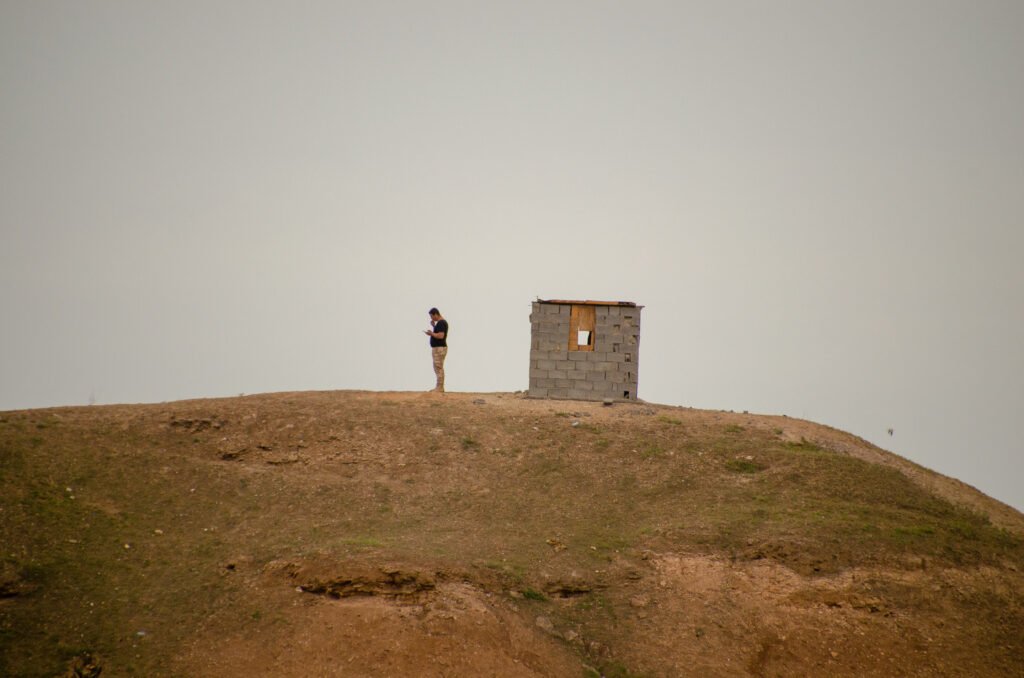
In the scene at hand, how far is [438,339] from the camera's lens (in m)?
29.7

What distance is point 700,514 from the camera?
2167 cm

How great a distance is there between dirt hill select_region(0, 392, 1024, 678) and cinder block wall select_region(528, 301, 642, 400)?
2.80m

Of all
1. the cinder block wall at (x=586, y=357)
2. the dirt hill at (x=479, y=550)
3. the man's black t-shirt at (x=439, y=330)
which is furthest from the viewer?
the man's black t-shirt at (x=439, y=330)

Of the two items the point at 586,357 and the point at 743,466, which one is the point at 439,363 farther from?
the point at 743,466

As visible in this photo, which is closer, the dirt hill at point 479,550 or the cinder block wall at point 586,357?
the dirt hill at point 479,550

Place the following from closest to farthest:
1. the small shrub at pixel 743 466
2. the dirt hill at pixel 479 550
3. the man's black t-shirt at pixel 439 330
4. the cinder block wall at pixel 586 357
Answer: the dirt hill at pixel 479 550, the small shrub at pixel 743 466, the cinder block wall at pixel 586 357, the man's black t-shirt at pixel 439 330

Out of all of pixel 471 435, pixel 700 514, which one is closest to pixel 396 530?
pixel 471 435

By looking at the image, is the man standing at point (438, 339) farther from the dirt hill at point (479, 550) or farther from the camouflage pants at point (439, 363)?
the dirt hill at point (479, 550)

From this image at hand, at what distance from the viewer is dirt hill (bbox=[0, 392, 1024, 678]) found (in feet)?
56.8

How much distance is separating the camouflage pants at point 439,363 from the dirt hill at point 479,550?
3.88m

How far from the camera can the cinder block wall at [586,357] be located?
29016mm

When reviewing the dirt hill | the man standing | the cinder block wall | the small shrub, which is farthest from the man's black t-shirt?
the small shrub

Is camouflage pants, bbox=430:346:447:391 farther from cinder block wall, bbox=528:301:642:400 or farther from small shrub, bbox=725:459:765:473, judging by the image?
small shrub, bbox=725:459:765:473

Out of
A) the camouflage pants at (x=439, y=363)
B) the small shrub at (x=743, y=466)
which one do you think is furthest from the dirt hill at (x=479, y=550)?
the camouflage pants at (x=439, y=363)
